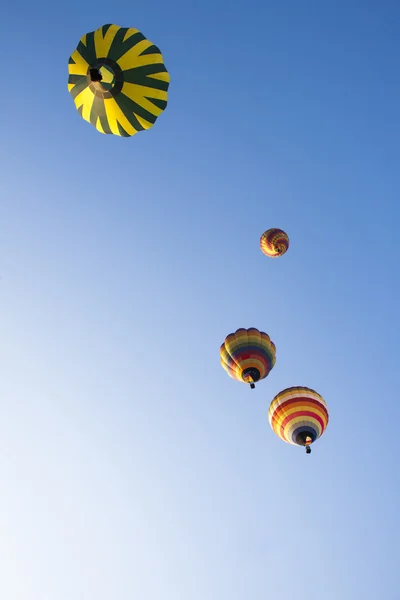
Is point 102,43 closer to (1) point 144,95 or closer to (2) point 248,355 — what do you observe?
(1) point 144,95

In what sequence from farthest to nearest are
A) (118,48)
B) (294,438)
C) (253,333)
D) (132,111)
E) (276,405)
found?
(253,333) → (276,405) → (294,438) → (132,111) → (118,48)

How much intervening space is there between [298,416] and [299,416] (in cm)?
3

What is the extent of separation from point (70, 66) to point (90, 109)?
1.18 m

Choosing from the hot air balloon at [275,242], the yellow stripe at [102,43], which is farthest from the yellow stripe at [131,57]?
the hot air balloon at [275,242]

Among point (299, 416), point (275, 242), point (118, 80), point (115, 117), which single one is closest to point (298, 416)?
point (299, 416)

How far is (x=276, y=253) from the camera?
2078 cm

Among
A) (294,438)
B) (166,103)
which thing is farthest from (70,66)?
(294,438)

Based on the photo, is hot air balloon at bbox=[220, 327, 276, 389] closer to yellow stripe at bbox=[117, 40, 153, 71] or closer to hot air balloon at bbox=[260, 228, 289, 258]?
hot air balloon at bbox=[260, 228, 289, 258]

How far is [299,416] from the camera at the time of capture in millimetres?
13789

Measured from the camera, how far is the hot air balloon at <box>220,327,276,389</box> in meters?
15.1

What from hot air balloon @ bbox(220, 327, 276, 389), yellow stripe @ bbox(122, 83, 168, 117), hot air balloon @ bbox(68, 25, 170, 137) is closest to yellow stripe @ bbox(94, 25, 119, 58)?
hot air balloon @ bbox(68, 25, 170, 137)

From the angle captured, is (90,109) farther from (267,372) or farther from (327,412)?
(327,412)

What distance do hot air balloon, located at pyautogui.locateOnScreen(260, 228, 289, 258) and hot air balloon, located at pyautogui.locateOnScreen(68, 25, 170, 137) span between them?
9772 mm

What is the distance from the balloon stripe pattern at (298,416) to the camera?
536 inches
